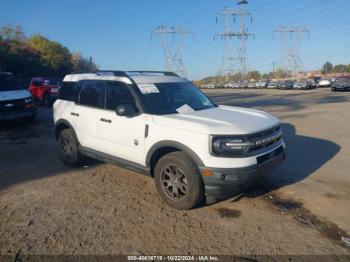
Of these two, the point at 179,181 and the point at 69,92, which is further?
the point at 69,92

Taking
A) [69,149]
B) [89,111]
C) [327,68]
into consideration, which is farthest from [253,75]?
[89,111]

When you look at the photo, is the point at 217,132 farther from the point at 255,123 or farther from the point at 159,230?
the point at 159,230

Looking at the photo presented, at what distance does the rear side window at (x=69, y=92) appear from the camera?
6118mm

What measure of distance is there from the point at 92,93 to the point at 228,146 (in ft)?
9.43

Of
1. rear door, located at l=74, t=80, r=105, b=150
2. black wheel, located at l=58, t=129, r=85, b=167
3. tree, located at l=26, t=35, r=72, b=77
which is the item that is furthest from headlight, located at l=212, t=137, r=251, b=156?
tree, located at l=26, t=35, r=72, b=77

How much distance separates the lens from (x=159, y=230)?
12.6ft

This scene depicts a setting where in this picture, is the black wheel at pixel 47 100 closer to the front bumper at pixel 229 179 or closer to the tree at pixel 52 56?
the front bumper at pixel 229 179

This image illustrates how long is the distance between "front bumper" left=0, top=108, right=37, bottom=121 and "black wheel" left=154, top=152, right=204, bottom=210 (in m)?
7.98

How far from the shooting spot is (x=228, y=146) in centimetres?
398

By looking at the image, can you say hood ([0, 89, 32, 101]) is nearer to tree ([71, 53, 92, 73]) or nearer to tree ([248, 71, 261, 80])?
tree ([71, 53, 92, 73])

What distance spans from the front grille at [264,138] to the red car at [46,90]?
50.1ft

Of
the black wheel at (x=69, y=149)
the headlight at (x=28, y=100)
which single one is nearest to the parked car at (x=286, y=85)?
the headlight at (x=28, y=100)

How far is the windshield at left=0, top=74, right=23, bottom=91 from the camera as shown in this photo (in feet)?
37.0

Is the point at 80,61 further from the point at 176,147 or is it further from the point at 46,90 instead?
the point at 176,147
